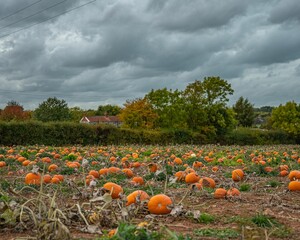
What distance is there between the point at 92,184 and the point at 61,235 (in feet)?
9.80

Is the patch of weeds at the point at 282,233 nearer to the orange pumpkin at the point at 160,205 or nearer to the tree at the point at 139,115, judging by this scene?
the orange pumpkin at the point at 160,205

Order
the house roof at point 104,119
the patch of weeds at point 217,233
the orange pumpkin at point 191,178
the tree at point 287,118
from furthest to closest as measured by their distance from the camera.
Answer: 1. the house roof at point 104,119
2. the tree at point 287,118
3. the orange pumpkin at point 191,178
4. the patch of weeds at point 217,233

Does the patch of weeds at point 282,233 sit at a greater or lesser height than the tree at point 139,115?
lesser

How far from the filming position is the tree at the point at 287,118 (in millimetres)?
60969

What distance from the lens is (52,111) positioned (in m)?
69.4

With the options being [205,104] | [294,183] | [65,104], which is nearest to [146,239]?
[294,183]

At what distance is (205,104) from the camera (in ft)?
164

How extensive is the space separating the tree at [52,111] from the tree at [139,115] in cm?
Answer: 1932

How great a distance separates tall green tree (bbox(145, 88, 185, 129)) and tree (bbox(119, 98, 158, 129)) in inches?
28.5

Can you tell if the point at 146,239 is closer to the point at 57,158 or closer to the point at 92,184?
the point at 92,184

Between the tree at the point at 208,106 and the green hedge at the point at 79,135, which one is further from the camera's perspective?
the tree at the point at 208,106

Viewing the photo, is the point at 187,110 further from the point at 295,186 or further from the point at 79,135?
the point at 295,186

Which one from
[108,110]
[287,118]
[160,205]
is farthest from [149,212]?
[108,110]

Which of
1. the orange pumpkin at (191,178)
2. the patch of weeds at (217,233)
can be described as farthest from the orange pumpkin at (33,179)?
the patch of weeds at (217,233)
